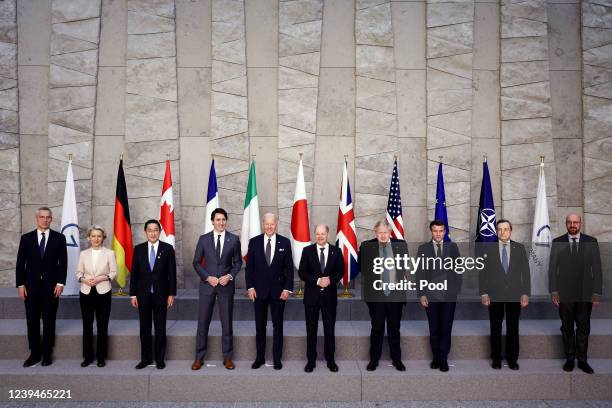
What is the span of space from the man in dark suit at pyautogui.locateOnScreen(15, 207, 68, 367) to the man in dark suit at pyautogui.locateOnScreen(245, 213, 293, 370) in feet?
6.14

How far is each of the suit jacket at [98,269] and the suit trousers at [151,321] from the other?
386 mm

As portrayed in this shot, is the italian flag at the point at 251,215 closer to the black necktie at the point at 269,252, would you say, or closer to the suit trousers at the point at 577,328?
the black necktie at the point at 269,252

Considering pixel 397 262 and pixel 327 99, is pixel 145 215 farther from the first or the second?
pixel 397 262

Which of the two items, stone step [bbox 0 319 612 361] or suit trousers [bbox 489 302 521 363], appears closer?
suit trousers [bbox 489 302 521 363]

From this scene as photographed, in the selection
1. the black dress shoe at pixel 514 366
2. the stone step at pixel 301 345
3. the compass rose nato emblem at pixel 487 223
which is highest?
the compass rose nato emblem at pixel 487 223

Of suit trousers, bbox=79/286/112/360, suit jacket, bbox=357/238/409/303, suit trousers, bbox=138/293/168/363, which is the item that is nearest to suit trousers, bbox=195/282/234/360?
suit trousers, bbox=138/293/168/363

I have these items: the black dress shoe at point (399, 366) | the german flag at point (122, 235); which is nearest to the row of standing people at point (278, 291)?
the black dress shoe at point (399, 366)

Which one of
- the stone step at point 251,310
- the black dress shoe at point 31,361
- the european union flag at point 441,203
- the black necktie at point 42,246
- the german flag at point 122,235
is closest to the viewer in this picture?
the black dress shoe at point 31,361

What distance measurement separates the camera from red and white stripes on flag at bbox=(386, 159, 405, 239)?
5.73m

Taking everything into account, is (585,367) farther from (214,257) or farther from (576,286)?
(214,257)

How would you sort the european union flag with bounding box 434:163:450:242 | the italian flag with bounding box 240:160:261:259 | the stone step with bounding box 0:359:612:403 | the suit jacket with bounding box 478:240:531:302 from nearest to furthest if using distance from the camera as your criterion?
the stone step with bounding box 0:359:612:403, the suit jacket with bounding box 478:240:531:302, the italian flag with bounding box 240:160:261:259, the european union flag with bounding box 434:163:450:242

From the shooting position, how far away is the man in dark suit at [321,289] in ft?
13.6

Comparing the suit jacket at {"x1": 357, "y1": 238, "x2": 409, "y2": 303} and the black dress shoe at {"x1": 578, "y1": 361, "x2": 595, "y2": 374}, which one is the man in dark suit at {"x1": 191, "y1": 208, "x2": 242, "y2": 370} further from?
the black dress shoe at {"x1": 578, "y1": 361, "x2": 595, "y2": 374}

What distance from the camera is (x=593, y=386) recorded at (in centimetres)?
403
